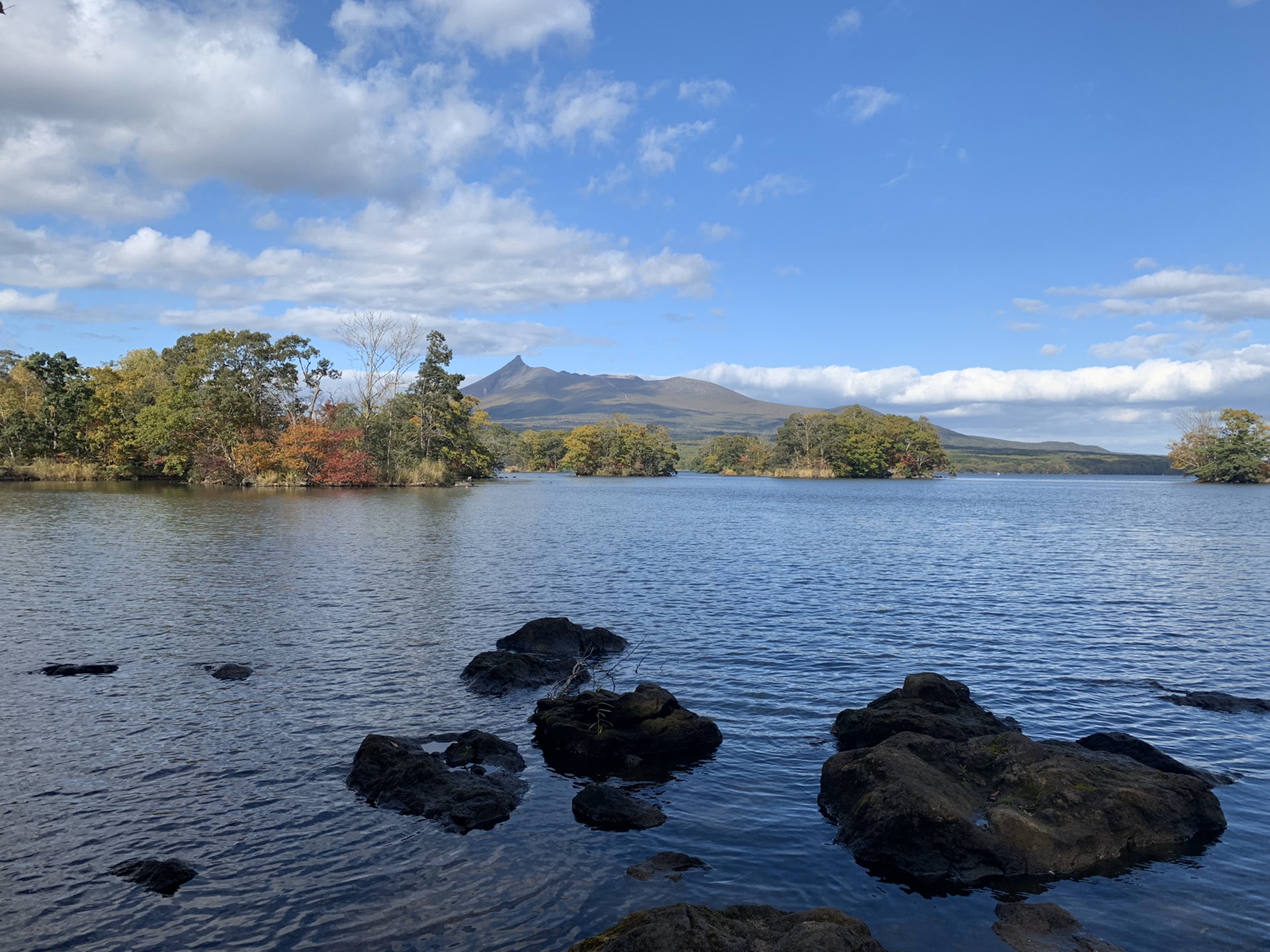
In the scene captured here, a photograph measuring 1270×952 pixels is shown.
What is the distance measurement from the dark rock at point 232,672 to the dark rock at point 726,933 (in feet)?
41.1

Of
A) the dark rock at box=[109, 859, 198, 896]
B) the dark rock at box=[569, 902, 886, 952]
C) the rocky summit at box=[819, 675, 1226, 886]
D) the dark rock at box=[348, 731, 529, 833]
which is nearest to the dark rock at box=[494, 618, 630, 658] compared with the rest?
the dark rock at box=[348, 731, 529, 833]

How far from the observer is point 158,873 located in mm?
9039

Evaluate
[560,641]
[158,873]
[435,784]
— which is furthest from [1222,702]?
[158,873]

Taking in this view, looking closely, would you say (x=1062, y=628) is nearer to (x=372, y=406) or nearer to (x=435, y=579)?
(x=435, y=579)

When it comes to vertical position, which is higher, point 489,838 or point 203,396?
point 203,396

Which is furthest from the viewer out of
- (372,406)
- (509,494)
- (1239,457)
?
(1239,457)

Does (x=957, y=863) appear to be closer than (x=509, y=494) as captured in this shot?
Yes

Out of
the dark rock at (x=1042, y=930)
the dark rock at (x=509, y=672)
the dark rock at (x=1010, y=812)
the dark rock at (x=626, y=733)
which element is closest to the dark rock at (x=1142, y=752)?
the dark rock at (x=1010, y=812)

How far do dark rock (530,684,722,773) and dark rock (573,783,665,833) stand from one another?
1487mm

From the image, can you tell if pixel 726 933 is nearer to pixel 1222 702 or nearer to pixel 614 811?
pixel 614 811

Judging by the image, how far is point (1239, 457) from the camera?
145 meters

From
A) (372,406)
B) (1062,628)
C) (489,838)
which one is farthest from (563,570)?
(372,406)

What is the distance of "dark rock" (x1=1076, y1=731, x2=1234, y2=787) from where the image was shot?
12.1 metres

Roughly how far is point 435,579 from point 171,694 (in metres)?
15.0
